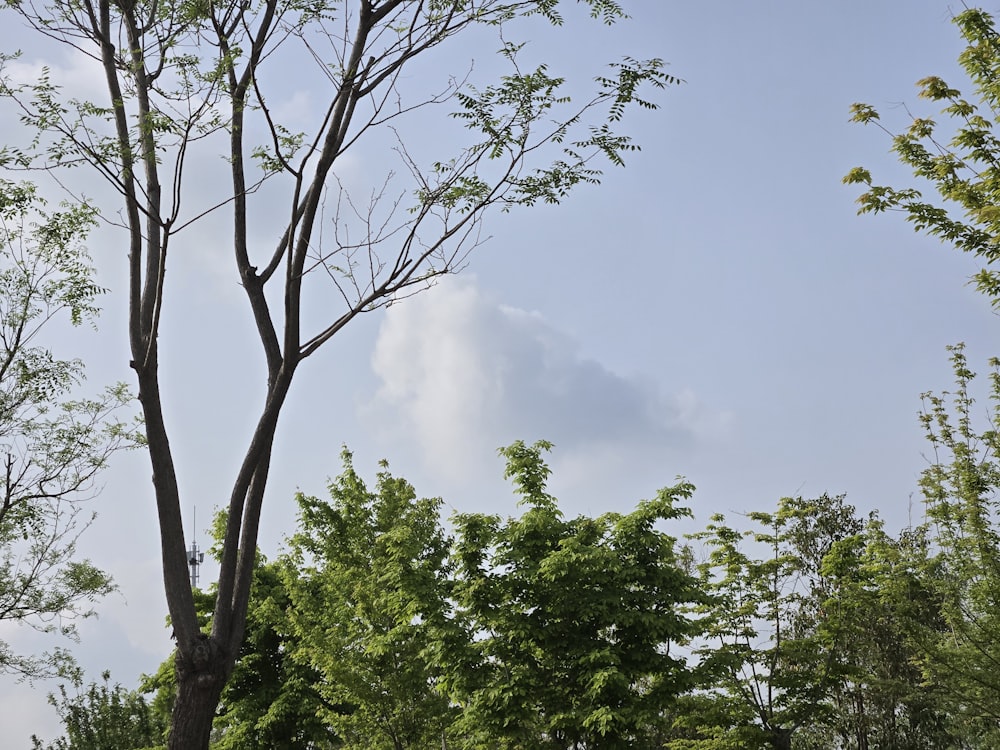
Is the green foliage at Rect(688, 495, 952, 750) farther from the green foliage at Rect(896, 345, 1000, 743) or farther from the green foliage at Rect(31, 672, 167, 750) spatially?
the green foliage at Rect(31, 672, 167, 750)

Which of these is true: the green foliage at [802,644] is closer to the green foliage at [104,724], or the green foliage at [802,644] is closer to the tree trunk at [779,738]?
the tree trunk at [779,738]

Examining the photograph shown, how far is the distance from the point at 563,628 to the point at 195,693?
7.28 meters

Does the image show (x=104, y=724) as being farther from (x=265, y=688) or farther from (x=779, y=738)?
(x=779, y=738)

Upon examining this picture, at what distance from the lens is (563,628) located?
1533cm

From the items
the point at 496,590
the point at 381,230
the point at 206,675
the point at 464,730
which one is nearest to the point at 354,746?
the point at 464,730

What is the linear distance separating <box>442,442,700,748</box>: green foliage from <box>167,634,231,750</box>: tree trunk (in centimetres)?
624

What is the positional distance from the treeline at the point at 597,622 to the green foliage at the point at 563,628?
0.03m

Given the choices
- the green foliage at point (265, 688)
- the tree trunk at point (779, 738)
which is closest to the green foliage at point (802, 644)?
the tree trunk at point (779, 738)

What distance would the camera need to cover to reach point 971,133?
10.5 metres

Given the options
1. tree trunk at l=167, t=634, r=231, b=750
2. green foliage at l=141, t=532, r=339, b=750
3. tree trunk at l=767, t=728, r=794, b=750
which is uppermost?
green foliage at l=141, t=532, r=339, b=750

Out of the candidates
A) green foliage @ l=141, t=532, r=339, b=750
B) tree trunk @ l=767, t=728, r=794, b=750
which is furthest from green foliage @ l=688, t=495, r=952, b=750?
green foliage @ l=141, t=532, r=339, b=750

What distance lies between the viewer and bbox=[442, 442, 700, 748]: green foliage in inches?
582

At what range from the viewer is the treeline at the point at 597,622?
15023 mm

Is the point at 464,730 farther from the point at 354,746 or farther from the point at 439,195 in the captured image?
the point at 439,195
